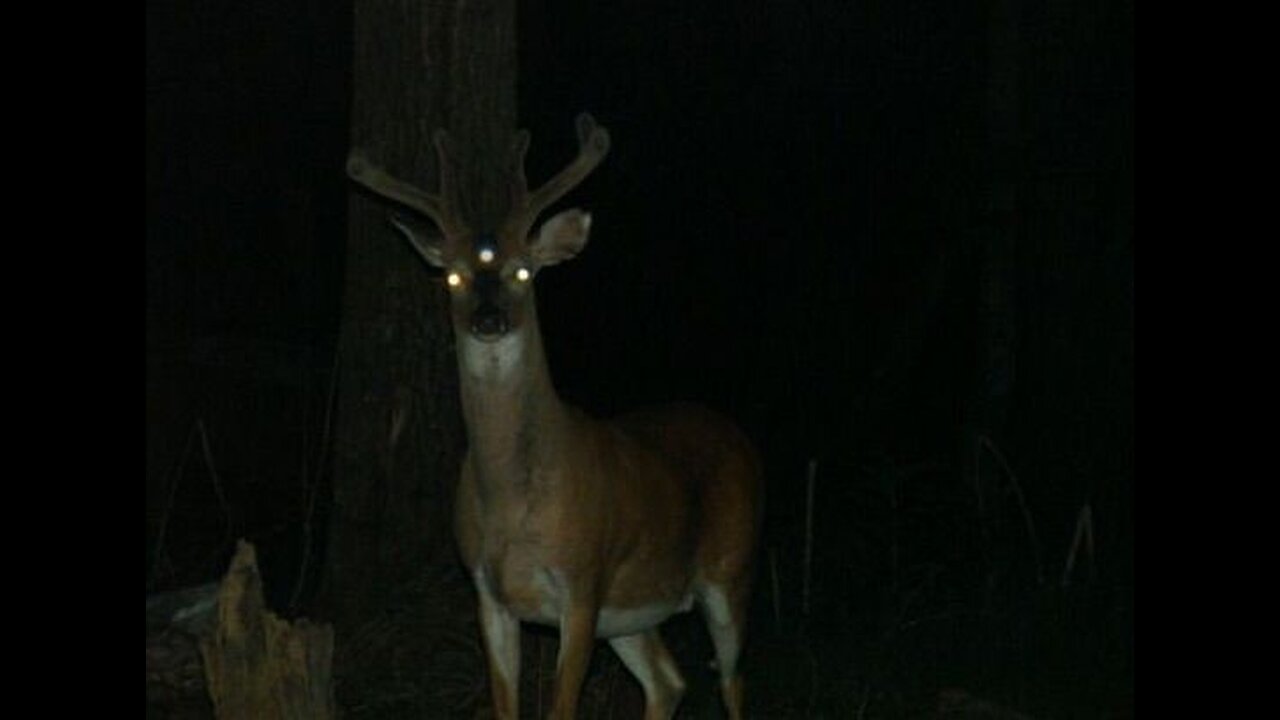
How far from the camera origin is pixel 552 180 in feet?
25.0

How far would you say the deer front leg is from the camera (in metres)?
7.52

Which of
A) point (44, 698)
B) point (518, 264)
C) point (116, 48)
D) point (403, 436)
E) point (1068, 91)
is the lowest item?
point (44, 698)

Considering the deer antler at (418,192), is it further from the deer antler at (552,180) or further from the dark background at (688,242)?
the dark background at (688,242)

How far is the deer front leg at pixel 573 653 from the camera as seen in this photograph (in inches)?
296

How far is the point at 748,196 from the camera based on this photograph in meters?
20.9

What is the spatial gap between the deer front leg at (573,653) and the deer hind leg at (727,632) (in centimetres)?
119

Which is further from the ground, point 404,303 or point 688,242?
point 688,242

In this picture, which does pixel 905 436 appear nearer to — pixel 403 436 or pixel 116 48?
pixel 403 436

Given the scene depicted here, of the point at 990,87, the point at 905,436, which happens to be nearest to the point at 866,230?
the point at 905,436

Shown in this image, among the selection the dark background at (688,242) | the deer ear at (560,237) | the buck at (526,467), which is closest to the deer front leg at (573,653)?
the buck at (526,467)

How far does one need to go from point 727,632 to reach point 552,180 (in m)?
2.26

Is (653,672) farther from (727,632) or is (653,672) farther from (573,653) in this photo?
(573,653)

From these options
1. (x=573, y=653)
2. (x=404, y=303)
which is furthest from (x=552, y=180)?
(x=573, y=653)

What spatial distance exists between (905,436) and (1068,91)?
4678 millimetres
